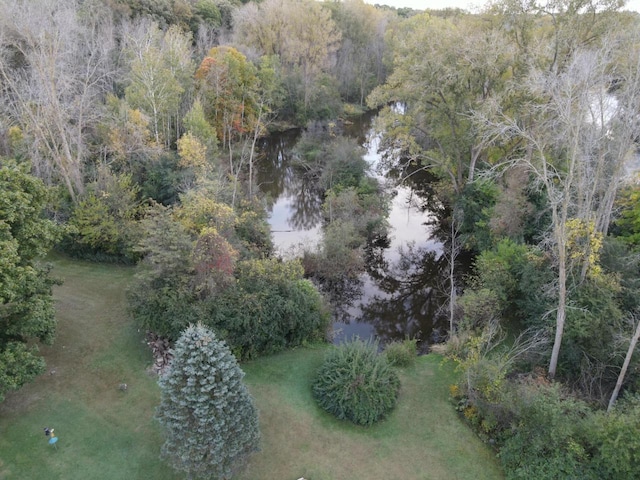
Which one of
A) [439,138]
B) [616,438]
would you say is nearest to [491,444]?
[616,438]

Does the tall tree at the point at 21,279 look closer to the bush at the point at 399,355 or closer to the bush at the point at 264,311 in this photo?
the bush at the point at 264,311

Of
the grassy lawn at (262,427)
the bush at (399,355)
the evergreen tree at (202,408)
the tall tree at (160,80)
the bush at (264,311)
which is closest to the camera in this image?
the evergreen tree at (202,408)

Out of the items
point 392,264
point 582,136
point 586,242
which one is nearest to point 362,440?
point 586,242

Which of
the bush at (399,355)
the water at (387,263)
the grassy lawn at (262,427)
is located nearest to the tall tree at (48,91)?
the grassy lawn at (262,427)

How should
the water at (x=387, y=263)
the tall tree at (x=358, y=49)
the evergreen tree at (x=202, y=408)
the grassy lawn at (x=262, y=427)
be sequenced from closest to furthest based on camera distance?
the evergreen tree at (x=202, y=408) → the grassy lawn at (x=262, y=427) → the water at (x=387, y=263) → the tall tree at (x=358, y=49)

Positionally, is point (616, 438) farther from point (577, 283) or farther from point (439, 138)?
point (439, 138)

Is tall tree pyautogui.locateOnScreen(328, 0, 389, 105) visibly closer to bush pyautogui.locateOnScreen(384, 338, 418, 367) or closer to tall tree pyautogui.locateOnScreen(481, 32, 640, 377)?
tall tree pyautogui.locateOnScreen(481, 32, 640, 377)
